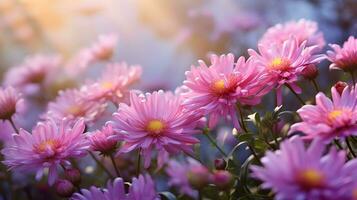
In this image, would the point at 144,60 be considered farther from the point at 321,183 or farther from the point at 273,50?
the point at 321,183

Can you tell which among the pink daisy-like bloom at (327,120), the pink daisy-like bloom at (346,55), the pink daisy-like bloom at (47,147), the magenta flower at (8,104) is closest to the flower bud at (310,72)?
the pink daisy-like bloom at (346,55)

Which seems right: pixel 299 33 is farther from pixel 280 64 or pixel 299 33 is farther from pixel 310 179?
pixel 310 179

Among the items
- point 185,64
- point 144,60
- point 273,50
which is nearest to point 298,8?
point 185,64

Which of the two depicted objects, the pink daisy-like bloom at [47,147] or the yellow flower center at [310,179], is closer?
the yellow flower center at [310,179]

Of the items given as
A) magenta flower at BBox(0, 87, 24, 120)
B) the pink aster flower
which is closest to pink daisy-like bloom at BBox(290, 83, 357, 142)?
the pink aster flower

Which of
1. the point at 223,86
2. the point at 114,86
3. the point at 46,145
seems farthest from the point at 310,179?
the point at 114,86

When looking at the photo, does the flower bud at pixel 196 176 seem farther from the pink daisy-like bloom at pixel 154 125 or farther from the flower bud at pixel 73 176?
the flower bud at pixel 73 176
